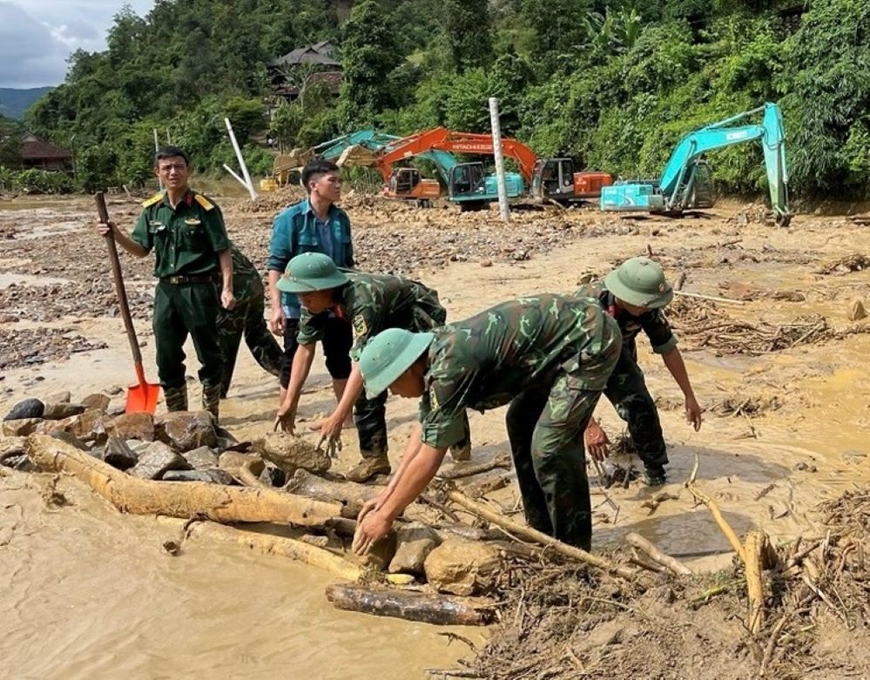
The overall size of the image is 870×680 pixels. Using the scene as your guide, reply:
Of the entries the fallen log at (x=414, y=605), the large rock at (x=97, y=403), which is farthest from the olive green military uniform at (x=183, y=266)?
the fallen log at (x=414, y=605)

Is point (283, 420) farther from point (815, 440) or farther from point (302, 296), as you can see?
point (815, 440)

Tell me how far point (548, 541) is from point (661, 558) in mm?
415

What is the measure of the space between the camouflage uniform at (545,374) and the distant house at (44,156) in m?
59.9

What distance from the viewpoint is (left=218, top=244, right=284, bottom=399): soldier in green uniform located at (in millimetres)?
6262

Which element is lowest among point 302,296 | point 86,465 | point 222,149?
point 86,465

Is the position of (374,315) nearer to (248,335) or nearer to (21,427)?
(248,335)

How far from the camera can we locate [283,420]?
15.5 ft

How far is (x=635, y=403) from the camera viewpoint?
439 cm

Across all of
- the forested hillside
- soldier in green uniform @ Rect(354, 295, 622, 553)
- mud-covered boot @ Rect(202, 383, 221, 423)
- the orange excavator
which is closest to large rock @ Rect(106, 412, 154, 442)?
mud-covered boot @ Rect(202, 383, 221, 423)

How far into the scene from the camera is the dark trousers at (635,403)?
14.4 feet

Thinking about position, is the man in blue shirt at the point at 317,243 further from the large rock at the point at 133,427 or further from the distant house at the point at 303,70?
the distant house at the point at 303,70

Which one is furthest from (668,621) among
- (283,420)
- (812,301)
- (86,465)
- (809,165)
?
(809,165)

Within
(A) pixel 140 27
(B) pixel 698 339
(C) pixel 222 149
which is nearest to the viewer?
(B) pixel 698 339

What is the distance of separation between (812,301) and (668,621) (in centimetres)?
716
